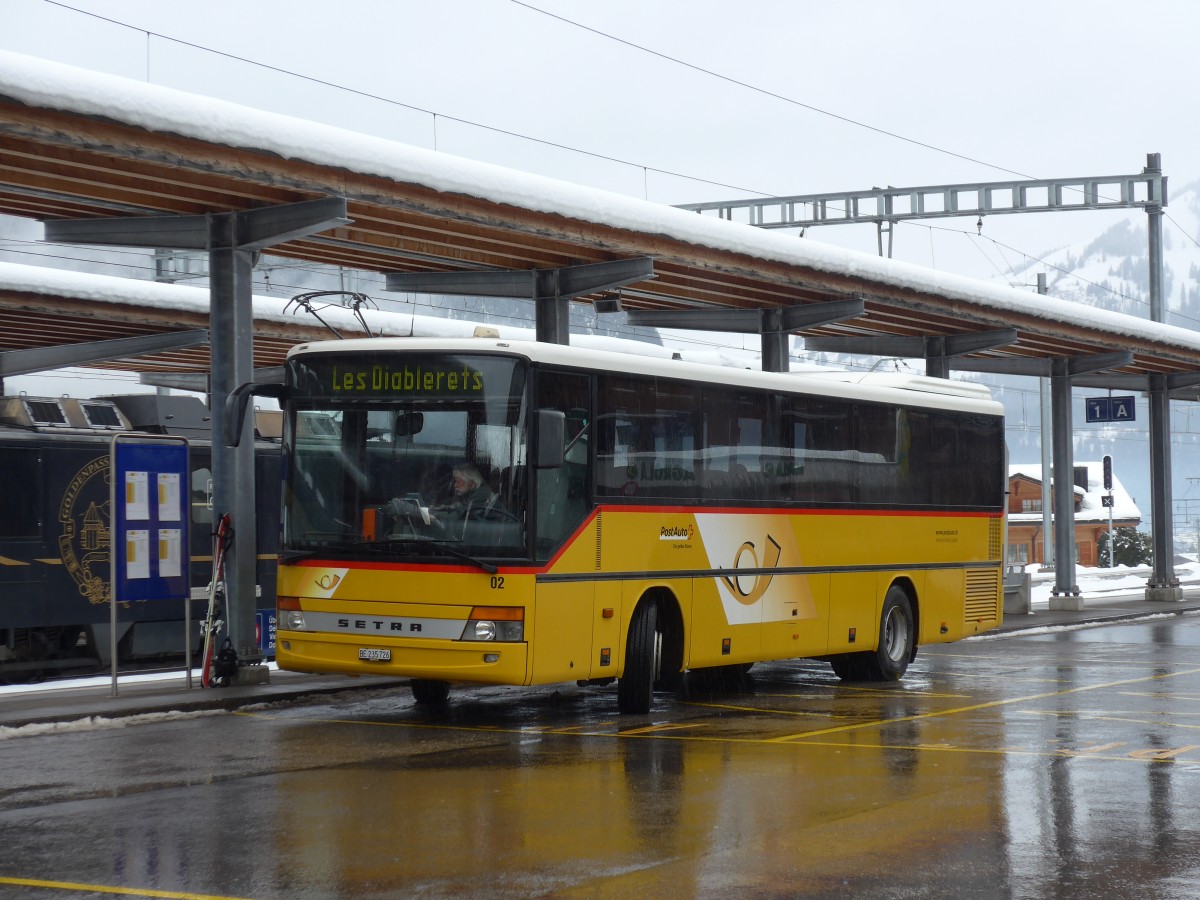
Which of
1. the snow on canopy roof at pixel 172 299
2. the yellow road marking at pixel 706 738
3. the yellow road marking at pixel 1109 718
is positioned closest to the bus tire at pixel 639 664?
the yellow road marking at pixel 706 738

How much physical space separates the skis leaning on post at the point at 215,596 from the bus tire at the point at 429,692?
245 centimetres

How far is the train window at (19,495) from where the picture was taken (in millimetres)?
20031

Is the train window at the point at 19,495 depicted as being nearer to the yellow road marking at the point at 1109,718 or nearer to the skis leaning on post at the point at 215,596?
the skis leaning on post at the point at 215,596

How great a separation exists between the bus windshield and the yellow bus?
0.05ft

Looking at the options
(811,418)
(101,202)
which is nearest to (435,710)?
(811,418)

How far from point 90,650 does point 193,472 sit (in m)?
2.70

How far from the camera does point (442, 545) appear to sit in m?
13.2

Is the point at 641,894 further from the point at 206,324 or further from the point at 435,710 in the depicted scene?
the point at 206,324

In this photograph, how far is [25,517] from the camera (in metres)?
20.2

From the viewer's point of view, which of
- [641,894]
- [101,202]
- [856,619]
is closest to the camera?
[641,894]

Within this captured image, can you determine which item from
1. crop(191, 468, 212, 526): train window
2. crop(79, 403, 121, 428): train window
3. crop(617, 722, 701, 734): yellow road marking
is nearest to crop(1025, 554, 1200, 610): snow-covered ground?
crop(191, 468, 212, 526): train window

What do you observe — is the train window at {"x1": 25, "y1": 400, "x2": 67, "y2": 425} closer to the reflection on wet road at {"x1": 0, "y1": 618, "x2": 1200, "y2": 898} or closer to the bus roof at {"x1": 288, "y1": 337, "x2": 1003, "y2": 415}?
the reflection on wet road at {"x1": 0, "y1": 618, "x2": 1200, "y2": 898}

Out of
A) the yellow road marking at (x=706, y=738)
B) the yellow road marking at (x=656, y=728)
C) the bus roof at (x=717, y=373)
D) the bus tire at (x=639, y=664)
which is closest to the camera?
the yellow road marking at (x=706, y=738)

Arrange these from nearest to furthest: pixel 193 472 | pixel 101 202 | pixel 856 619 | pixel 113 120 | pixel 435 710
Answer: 1. pixel 113 120
2. pixel 435 710
3. pixel 101 202
4. pixel 856 619
5. pixel 193 472
